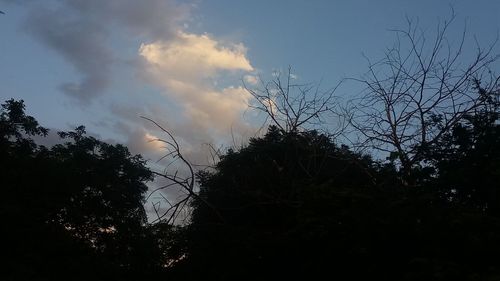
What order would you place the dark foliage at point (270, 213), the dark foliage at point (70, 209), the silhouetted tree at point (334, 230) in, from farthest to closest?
the dark foliage at point (70, 209)
the dark foliage at point (270, 213)
the silhouetted tree at point (334, 230)

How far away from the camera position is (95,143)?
71.1 feet

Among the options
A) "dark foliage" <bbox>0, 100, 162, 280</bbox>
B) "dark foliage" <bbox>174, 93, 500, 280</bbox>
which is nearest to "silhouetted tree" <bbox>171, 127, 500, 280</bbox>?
"dark foliage" <bbox>174, 93, 500, 280</bbox>

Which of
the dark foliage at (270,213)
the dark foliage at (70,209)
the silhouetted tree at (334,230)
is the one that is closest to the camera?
the silhouetted tree at (334,230)

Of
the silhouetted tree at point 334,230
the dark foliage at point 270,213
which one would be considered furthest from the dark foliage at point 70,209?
the silhouetted tree at point 334,230

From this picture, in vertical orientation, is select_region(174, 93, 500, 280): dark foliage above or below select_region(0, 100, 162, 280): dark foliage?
below

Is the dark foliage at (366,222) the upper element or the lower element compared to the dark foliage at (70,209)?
lower

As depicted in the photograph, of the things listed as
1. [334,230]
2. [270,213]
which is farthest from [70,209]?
[334,230]

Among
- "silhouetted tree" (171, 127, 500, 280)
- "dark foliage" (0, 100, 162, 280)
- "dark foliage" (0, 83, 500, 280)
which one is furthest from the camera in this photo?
"dark foliage" (0, 100, 162, 280)

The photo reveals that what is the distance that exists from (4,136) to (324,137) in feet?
40.4

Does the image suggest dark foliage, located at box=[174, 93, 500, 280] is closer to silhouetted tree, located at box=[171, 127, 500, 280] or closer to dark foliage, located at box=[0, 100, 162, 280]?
silhouetted tree, located at box=[171, 127, 500, 280]

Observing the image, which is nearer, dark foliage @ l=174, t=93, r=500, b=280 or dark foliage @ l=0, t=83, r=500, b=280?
dark foliage @ l=174, t=93, r=500, b=280

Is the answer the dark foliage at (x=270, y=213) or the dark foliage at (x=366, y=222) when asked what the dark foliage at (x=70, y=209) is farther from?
the dark foliage at (x=366, y=222)

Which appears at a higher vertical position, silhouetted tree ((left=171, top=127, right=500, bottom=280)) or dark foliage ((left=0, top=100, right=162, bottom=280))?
dark foliage ((left=0, top=100, right=162, bottom=280))

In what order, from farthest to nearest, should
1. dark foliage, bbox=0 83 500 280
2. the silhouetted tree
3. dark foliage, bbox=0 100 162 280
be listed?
dark foliage, bbox=0 100 162 280 → dark foliage, bbox=0 83 500 280 → the silhouetted tree
